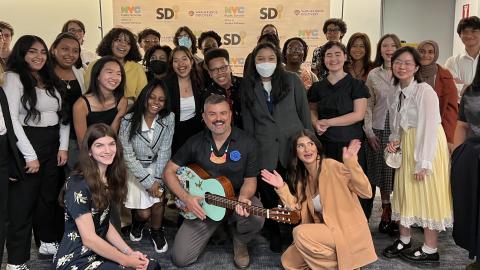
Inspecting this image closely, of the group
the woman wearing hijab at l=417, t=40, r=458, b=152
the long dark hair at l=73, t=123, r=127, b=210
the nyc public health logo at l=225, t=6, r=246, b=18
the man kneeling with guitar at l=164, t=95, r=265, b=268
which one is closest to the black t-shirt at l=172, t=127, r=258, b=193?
the man kneeling with guitar at l=164, t=95, r=265, b=268

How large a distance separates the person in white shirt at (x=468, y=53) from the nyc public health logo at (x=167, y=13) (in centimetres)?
375

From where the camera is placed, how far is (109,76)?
317 centimetres

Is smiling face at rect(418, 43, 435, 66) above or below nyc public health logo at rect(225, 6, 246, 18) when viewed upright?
below

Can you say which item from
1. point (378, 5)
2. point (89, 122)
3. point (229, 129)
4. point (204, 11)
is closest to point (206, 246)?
point (229, 129)

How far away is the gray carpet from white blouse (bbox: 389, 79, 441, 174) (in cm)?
71

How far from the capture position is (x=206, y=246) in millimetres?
3486

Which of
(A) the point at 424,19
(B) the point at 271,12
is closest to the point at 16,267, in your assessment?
(B) the point at 271,12

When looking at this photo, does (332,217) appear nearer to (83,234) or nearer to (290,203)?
(290,203)

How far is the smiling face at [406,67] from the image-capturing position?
302cm

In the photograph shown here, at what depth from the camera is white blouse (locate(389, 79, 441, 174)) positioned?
9.50 feet

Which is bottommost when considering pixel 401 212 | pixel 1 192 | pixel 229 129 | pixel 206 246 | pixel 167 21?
pixel 206 246

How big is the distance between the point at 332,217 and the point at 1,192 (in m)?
1.99

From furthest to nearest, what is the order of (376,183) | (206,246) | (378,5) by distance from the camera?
(378,5)
(376,183)
(206,246)

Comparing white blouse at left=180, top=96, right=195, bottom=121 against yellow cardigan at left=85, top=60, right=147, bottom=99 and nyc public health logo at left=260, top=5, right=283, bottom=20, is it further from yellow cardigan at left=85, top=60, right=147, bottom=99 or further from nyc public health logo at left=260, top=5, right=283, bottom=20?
nyc public health logo at left=260, top=5, right=283, bottom=20
